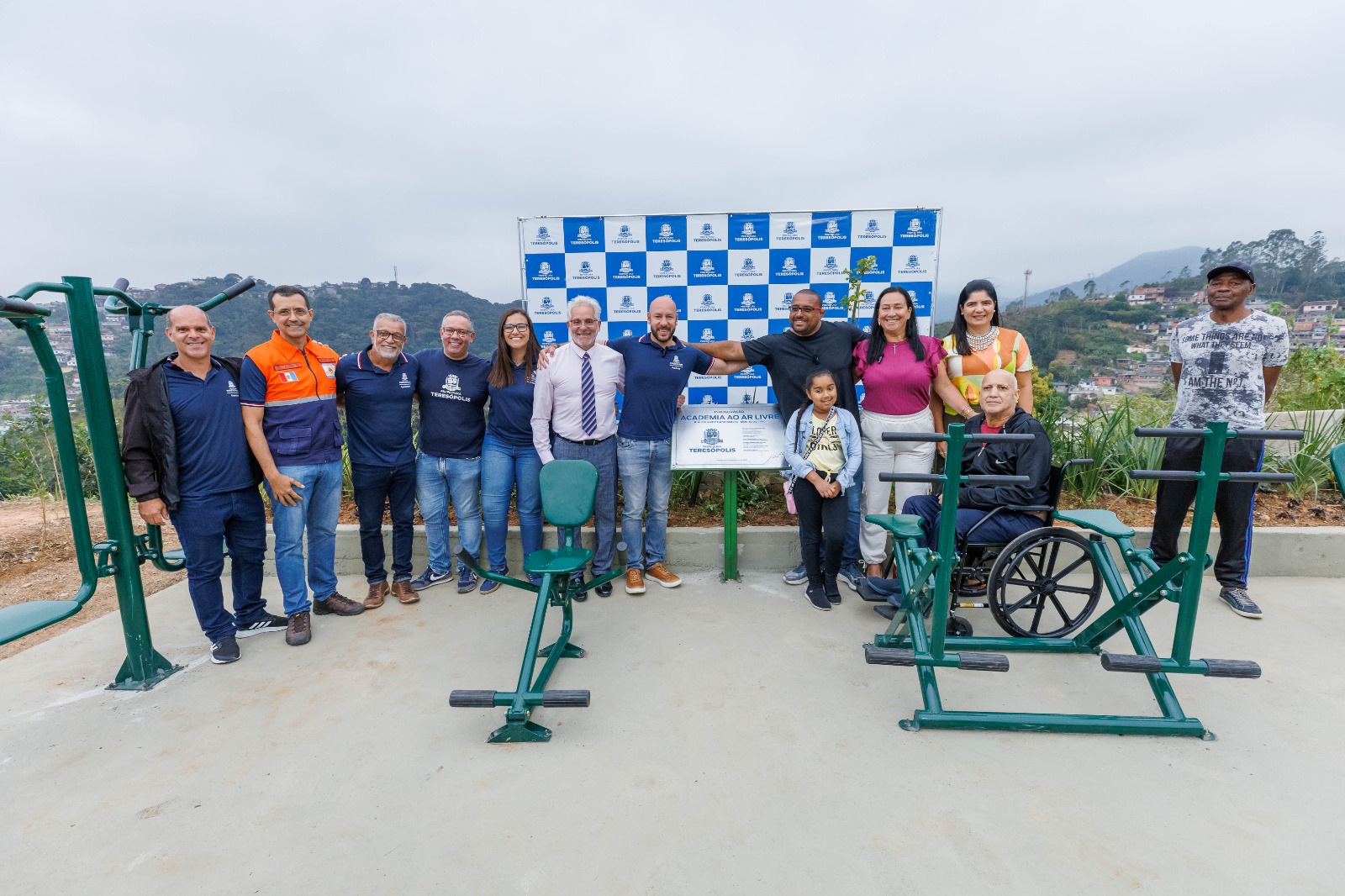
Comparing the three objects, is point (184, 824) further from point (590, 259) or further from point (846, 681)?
point (590, 259)

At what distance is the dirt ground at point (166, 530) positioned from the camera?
3.77 m

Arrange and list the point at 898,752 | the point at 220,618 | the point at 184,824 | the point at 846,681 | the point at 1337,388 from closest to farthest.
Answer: the point at 184,824 → the point at 898,752 → the point at 846,681 → the point at 220,618 → the point at 1337,388

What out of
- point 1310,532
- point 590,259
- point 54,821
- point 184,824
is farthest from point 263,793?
point 1310,532

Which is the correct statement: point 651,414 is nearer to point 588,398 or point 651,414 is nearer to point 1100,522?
point 588,398

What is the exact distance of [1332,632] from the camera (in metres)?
2.93

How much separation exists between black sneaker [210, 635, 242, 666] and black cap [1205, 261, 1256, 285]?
204 inches

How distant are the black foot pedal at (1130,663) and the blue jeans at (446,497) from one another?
2969mm

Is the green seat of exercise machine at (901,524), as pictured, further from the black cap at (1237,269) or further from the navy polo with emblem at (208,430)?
the navy polo with emblem at (208,430)

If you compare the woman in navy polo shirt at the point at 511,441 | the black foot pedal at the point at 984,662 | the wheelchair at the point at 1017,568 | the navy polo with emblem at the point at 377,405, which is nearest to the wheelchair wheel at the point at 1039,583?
the wheelchair at the point at 1017,568

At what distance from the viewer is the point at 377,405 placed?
3182 mm

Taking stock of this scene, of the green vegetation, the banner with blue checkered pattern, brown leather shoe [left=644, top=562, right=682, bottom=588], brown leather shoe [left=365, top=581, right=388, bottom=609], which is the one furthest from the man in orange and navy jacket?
the green vegetation

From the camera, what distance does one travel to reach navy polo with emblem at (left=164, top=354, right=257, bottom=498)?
266 centimetres

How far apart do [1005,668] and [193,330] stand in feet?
12.0

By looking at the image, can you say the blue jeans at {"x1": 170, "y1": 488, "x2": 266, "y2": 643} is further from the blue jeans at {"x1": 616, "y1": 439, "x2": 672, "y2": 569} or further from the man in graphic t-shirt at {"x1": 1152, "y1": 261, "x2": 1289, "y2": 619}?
the man in graphic t-shirt at {"x1": 1152, "y1": 261, "x2": 1289, "y2": 619}
